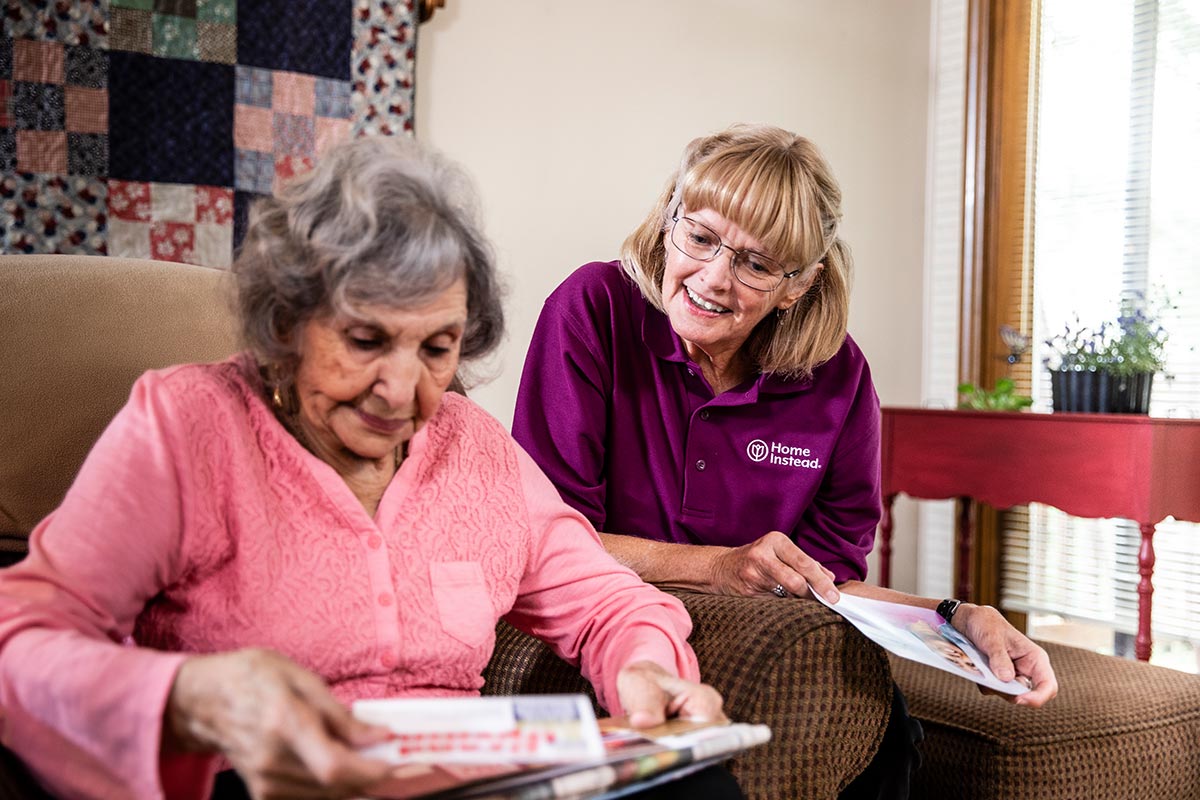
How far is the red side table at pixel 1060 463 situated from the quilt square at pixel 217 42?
6.20 feet

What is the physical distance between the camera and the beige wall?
279cm

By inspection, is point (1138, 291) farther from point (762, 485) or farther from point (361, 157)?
point (361, 157)

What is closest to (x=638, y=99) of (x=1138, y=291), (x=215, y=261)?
(x=215, y=261)

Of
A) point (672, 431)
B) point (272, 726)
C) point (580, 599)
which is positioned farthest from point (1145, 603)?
point (272, 726)

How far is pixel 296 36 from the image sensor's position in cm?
243

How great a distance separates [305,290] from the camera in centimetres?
98

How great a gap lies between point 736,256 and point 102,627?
3.19ft

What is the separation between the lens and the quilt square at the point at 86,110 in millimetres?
2188

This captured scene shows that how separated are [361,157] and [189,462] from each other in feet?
1.02

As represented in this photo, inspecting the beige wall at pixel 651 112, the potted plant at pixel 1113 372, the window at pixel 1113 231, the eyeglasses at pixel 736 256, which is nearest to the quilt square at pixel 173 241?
the beige wall at pixel 651 112

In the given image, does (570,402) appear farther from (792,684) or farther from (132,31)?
(132,31)

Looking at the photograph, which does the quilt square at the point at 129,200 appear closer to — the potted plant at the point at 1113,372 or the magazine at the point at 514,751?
the magazine at the point at 514,751

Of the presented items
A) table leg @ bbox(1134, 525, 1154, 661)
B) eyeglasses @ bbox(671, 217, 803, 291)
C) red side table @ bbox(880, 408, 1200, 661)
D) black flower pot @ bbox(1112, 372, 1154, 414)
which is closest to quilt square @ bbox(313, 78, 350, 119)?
eyeglasses @ bbox(671, 217, 803, 291)

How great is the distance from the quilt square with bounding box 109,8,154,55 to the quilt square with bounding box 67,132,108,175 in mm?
190
